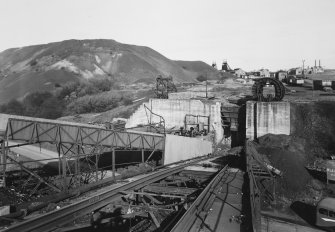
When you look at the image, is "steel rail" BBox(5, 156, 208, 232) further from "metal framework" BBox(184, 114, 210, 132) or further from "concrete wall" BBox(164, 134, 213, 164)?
"metal framework" BBox(184, 114, 210, 132)

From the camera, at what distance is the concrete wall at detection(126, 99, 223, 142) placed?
37.9 m

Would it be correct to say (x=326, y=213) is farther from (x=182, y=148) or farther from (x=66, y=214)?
(x=66, y=214)

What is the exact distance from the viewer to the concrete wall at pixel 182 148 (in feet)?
84.4

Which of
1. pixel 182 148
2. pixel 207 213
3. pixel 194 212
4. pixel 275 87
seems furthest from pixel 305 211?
pixel 275 87

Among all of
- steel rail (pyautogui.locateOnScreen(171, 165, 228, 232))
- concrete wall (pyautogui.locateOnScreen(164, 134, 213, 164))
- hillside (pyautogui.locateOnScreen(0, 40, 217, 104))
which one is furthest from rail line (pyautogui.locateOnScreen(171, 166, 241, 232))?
hillside (pyautogui.locateOnScreen(0, 40, 217, 104))

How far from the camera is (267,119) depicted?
33375 mm

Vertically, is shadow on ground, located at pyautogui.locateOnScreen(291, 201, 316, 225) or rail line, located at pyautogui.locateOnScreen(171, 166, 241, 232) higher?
rail line, located at pyautogui.locateOnScreen(171, 166, 241, 232)

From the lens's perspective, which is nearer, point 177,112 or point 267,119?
point 267,119

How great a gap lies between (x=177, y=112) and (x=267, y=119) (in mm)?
11224

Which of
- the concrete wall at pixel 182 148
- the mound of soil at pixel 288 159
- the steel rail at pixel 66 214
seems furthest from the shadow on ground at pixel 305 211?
the steel rail at pixel 66 214

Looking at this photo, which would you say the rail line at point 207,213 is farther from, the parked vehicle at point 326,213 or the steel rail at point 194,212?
the parked vehicle at point 326,213

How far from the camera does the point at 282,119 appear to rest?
32.8 m

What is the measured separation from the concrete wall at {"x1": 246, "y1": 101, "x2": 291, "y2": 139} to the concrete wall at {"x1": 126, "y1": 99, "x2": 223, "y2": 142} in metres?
4.90

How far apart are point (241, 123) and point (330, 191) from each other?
16.3m
